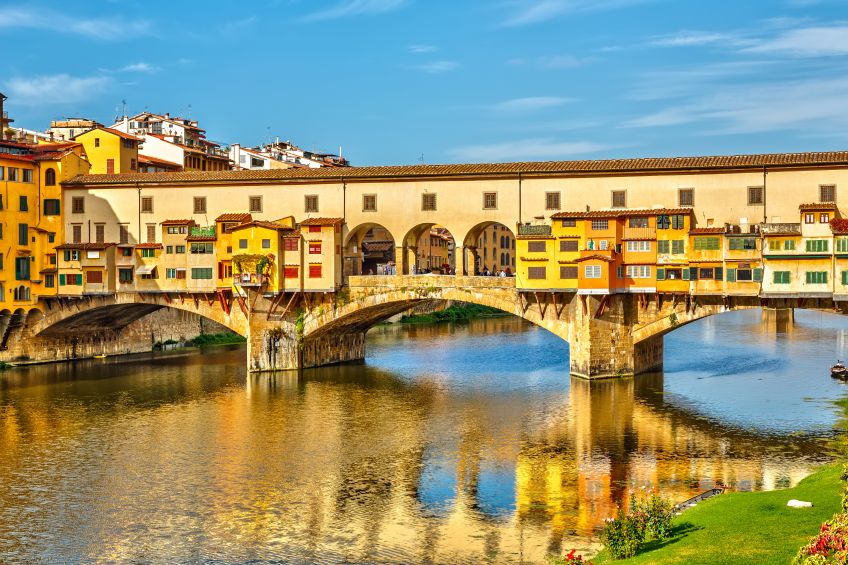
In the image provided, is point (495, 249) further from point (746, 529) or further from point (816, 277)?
point (746, 529)

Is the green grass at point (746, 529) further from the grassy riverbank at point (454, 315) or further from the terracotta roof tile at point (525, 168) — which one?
the grassy riverbank at point (454, 315)

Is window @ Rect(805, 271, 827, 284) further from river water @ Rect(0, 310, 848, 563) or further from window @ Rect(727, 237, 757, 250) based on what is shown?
river water @ Rect(0, 310, 848, 563)

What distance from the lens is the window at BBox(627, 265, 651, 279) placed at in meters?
56.1

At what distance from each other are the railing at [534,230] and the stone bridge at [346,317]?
301 cm

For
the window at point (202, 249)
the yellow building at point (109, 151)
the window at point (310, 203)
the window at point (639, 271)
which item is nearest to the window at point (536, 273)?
the window at point (639, 271)

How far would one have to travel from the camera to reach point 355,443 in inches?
1649

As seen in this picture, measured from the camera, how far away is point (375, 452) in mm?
40188

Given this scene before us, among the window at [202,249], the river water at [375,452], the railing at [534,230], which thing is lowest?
the river water at [375,452]

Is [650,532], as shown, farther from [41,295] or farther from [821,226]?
[41,295]

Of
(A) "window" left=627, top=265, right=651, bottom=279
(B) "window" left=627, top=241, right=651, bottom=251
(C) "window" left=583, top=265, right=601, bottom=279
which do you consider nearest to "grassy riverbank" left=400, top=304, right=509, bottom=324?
(C) "window" left=583, top=265, right=601, bottom=279

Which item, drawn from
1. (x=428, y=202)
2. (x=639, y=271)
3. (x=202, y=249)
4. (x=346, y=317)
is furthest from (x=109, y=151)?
(x=639, y=271)

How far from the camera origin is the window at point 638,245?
2202 inches

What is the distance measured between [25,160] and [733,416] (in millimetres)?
48513

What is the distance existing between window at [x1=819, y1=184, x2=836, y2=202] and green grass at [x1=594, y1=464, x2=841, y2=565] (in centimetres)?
2669
